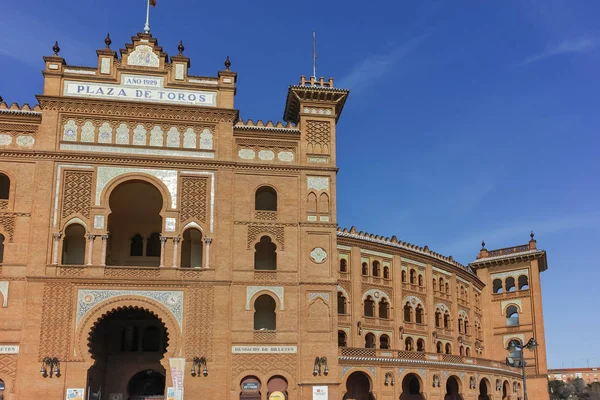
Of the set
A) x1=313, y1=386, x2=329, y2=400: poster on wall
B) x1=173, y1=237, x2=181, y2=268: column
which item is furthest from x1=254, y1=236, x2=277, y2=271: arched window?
x1=313, y1=386, x2=329, y2=400: poster on wall

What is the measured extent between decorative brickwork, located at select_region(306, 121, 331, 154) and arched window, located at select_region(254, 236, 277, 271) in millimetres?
5595

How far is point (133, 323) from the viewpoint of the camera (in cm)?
3903

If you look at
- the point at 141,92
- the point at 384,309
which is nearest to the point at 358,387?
the point at 384,309

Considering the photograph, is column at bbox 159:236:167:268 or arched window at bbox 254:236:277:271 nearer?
column at bbox 159:236:167:268

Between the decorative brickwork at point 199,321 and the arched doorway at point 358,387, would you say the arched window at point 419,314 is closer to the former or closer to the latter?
the arched doorway at point 358,387

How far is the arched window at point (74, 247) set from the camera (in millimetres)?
37219

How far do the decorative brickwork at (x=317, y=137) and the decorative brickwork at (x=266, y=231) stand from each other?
4.60 meters

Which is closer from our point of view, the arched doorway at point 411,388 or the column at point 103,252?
the column at point 103,252

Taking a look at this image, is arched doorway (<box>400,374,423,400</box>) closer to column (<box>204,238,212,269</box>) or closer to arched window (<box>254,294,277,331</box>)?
arched window (<box>254,294,277,331</box>)

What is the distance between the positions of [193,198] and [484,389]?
105ft

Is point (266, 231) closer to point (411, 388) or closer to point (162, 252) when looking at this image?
point (162, 252)

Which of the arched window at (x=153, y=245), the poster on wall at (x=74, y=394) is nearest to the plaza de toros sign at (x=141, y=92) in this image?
the arched window at (x=153, y=245)

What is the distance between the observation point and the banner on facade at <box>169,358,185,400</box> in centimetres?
3297

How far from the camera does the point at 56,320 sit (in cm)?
3316
